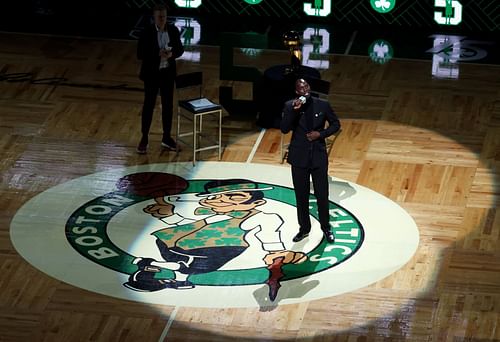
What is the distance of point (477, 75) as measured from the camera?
16.0 meters

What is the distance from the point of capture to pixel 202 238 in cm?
1177

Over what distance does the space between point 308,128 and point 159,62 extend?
2.65 m

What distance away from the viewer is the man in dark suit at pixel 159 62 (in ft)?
43.4

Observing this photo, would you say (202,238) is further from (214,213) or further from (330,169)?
(330,169)

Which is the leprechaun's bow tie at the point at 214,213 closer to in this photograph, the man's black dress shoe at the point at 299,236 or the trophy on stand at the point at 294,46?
the man's black dress shoe at the point at 299,236

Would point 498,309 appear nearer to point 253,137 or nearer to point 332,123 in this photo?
point 332,123

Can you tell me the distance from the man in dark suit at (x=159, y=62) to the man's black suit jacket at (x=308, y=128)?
247cm

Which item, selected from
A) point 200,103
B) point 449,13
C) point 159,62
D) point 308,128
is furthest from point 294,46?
point 449,13

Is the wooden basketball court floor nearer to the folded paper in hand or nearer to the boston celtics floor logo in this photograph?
the boston celtics floor logo

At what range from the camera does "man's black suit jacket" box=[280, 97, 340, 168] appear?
11219mm

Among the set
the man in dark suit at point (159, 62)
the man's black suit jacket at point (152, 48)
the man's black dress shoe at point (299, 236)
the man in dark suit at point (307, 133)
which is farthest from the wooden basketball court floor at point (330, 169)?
the man in dark suit at point (307, 133)

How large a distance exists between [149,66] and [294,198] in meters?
2.16

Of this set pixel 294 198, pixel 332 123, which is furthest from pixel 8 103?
pixel 332 123

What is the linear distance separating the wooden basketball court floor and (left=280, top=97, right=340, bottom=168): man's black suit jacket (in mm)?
1233
